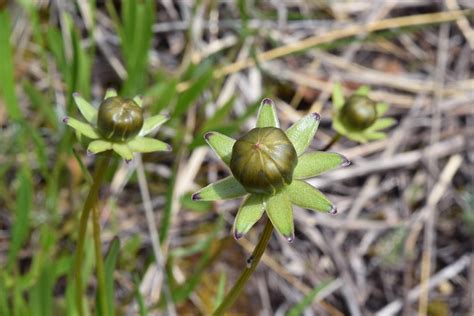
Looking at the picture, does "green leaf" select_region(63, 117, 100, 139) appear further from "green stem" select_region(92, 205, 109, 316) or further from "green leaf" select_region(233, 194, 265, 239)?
"green leaf" select_region(233, 194, 265, 239)

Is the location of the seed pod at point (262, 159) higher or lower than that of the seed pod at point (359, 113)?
higher

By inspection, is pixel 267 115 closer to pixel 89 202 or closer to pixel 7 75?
pixel 89 202

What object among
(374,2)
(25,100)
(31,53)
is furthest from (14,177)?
(374,2)

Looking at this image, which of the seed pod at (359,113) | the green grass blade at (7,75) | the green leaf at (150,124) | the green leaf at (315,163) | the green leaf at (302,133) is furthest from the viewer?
the green grass blade at (7,75)

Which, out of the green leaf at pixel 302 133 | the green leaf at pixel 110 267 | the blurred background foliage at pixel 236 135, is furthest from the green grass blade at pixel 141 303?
the green leaf at pixel 302 133

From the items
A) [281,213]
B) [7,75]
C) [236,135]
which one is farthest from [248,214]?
[236,135]

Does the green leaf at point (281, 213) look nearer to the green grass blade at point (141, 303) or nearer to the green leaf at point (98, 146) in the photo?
the green leaf at point (98, 146)

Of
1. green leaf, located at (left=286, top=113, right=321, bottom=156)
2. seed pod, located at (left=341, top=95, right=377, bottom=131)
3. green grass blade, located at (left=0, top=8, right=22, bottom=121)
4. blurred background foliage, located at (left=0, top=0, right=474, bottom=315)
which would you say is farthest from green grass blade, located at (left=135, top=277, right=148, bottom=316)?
green grass blade, located at (left=0, top=8, right=22, bottom=121)
